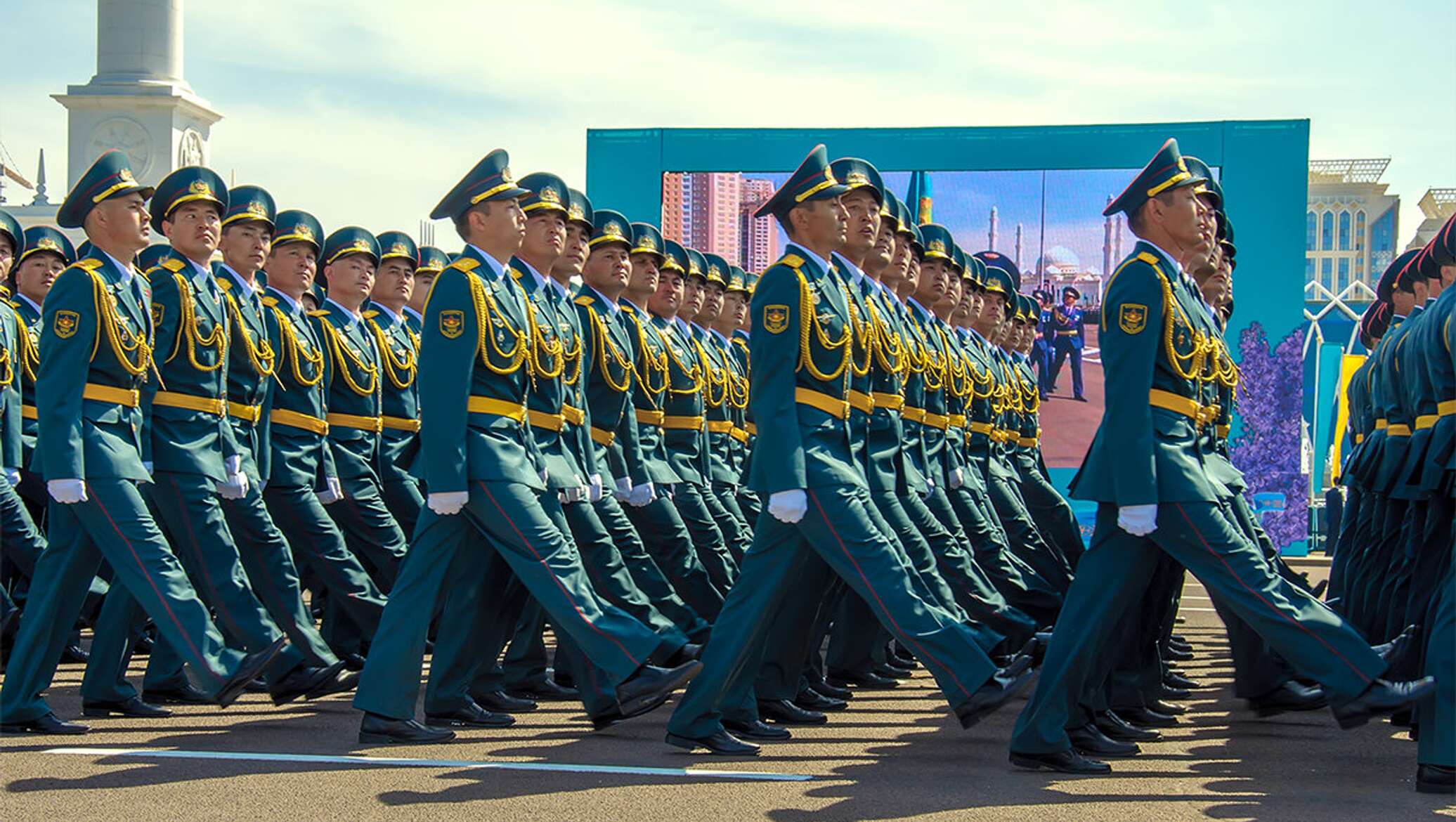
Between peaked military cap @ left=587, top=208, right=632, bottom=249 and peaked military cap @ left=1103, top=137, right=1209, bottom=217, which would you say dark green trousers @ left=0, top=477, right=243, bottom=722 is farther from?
peaked military cap @ left=1103, top=137, right=1209, bottom=217

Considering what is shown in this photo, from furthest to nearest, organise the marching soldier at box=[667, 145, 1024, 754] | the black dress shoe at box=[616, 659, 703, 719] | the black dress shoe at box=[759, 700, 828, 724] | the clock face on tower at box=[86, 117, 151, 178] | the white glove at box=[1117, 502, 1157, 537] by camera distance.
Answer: the clock face on tower at box=[86, 117, 151, 178] < the black dress shoe at box=[759, 700, 828, 724] < the black dress shoe at box=[616, 659, 703, 719] < the marching soldier at box=[667, 145, 1024, 754] < the white glove at box=[1117, 502, 1157, 537]

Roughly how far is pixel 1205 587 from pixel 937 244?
13.5 ft

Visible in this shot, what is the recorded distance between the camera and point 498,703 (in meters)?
6.59

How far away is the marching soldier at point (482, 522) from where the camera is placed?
18.2 ft

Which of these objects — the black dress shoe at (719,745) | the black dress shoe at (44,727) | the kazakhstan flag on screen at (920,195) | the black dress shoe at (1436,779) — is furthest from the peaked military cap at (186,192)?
the kazakhstan flag on screen at (920,195)

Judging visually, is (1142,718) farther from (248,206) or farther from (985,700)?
(248,206)

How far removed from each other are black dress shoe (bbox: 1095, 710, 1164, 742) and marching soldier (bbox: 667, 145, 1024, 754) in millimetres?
655

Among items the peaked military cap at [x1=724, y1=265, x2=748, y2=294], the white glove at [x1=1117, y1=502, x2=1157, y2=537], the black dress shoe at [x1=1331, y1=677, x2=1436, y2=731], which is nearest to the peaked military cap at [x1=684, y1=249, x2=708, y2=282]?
the peaked military cap at [x1=724, y1=265, x2=748, y2=294]

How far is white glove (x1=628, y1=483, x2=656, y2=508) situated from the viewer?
24.5 ft

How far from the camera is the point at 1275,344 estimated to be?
17.3 meters

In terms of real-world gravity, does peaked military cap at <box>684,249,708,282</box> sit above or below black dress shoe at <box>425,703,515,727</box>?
above

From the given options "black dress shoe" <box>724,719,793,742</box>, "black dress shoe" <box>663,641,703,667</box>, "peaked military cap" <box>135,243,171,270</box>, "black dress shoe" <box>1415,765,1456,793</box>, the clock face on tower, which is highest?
Result: the clock face on tower

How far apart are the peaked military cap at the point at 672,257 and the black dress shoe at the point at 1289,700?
3.72 m

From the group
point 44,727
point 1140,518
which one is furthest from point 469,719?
point 1140,518
